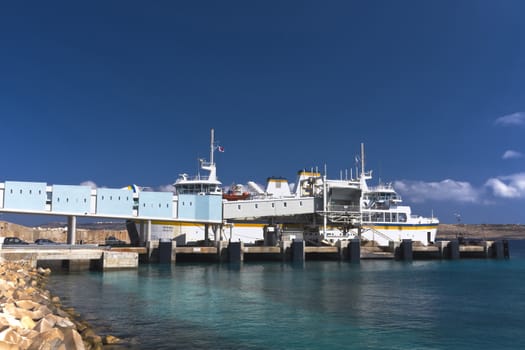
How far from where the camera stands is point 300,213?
1955 inches

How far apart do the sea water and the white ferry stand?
13.7 metres

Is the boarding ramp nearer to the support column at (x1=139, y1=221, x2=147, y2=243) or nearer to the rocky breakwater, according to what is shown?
the support column at (x1=139, y1=221, x2=147, y2=243)

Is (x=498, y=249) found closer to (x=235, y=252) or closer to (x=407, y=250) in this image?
(x=407, y=250)

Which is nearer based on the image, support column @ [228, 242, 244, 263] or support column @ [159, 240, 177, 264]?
support column @ [159, 240, 177, 264]

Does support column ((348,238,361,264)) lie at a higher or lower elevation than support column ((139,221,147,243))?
lower

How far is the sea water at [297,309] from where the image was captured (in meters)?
14.6

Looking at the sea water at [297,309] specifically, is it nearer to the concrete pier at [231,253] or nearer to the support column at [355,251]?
the concrete pier at [231,253]

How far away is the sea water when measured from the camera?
14555 mm

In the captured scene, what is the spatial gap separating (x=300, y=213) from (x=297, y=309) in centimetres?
3027

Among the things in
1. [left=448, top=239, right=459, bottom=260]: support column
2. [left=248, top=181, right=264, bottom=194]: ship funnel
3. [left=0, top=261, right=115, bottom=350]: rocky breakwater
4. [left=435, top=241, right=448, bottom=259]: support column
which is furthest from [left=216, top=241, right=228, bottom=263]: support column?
[left=0, top=261, right=115, bottom=350]: rocky breakwater

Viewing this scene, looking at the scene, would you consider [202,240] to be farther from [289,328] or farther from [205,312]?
[289,328]

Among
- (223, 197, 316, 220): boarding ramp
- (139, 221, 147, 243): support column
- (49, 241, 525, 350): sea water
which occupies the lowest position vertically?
(49, 241, 525, 350): sea water

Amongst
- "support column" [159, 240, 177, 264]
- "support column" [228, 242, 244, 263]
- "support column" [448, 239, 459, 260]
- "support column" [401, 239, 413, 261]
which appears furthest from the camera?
"support column" [448, 239, 459, 260]

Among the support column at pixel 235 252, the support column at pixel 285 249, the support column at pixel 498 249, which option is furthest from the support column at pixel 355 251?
the support column at pixel 498 249
